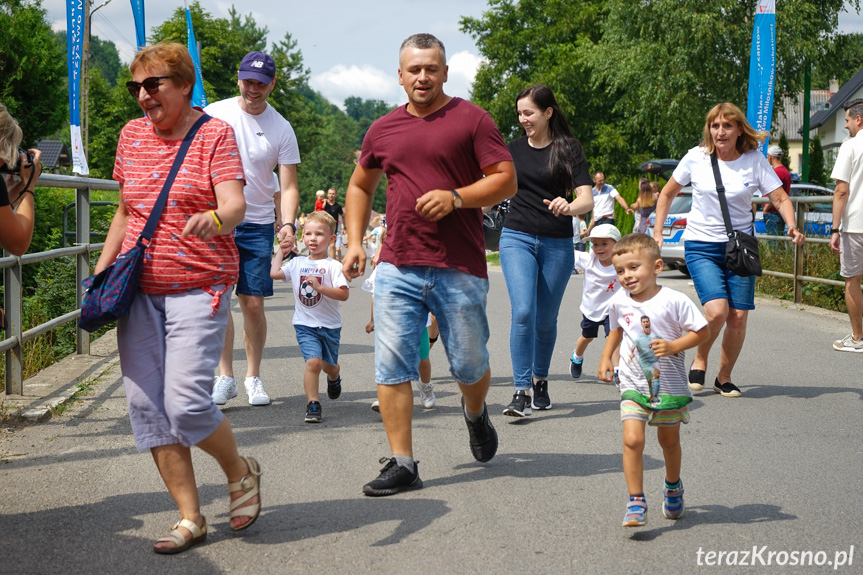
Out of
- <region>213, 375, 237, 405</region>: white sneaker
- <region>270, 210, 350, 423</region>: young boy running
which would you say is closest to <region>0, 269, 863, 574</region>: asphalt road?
<region>213, 375, 237, 405</region>: white sneaker

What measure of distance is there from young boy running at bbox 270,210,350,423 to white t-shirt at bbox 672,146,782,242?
8.71 feet

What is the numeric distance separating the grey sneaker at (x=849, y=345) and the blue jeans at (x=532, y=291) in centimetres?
394

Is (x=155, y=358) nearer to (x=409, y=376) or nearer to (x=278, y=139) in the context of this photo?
(x=409, y=376)

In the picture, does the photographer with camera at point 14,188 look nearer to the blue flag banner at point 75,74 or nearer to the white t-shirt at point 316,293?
the white t-shirt at point 316,293

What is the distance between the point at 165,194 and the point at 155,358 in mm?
636

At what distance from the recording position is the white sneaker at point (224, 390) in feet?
22.5

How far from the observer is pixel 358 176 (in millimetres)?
5051

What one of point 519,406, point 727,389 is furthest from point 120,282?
point 727,389

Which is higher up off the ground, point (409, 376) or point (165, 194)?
point (165, 194)

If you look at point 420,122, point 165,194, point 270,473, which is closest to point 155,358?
point 165,194

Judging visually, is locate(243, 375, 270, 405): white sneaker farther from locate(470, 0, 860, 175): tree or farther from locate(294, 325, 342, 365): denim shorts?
locate(470, 0, 860, 175): tree

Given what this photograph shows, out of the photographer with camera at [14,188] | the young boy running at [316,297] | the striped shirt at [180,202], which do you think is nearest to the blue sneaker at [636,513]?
the striped shirt at [180,202]

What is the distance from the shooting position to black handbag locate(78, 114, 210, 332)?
386 cm

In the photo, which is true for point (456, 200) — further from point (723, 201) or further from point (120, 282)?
point (723, 201)
